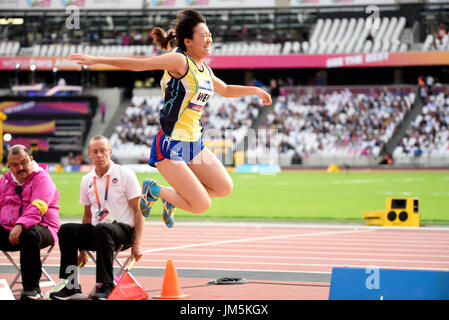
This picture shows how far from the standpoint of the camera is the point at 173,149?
18.7 ft

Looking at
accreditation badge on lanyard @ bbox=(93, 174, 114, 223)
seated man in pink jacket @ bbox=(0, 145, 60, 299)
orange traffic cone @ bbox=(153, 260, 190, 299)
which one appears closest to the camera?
→ orange traffic cone @ bbox=(153, 260, 190, 299)

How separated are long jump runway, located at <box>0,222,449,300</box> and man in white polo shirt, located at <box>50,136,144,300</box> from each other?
374mm

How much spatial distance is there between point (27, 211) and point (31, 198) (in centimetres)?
23

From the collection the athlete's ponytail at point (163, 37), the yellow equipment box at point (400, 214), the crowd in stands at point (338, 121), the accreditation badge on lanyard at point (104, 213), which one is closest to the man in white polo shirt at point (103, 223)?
the accreditation badge on lanyard at point (104, 213)

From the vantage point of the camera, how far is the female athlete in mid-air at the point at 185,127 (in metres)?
5.60

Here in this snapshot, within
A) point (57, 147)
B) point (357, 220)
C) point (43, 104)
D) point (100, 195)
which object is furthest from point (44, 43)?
point (100, 195)

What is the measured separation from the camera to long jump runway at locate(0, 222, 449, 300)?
6230mm

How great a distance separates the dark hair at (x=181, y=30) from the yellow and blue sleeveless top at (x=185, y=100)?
12 centimetres

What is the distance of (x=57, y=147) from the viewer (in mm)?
38688

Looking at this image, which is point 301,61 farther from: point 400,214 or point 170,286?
point 170,286

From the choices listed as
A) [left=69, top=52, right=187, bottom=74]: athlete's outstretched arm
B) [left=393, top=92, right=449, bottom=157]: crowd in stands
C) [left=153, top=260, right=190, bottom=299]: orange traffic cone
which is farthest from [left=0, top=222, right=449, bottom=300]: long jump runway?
[left=393, top=92, right=449, bottom=157]: crowd in stands

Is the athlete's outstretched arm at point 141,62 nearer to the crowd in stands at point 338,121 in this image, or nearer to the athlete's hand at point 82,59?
the athlete's hand at point 82,59

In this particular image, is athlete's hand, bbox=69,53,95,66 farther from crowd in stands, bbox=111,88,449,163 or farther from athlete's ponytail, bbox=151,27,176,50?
crowd in stands, bbox=111,88,449,163
